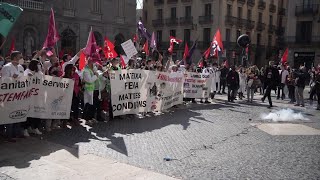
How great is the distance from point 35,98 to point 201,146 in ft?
12.4

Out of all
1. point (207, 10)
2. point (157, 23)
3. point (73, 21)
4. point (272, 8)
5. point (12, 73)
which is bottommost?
point (12, 73)

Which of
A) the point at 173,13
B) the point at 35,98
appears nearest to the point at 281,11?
the point at 173,13

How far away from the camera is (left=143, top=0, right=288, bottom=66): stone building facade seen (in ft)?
157

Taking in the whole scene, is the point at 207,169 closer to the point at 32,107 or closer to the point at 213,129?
the point at 213,129

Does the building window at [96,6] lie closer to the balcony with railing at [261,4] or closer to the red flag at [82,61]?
the red flag at [82,61]

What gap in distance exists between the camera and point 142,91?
34.7 feet

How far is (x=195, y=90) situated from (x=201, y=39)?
3602 cm

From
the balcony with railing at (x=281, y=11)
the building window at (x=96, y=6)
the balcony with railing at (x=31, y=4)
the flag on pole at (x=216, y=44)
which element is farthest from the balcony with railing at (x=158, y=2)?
the flag on pole at (x=216, y=44)

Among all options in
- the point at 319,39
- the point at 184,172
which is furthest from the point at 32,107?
the point at 319,39

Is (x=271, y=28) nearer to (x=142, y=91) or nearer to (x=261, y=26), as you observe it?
(x=261, y=26)

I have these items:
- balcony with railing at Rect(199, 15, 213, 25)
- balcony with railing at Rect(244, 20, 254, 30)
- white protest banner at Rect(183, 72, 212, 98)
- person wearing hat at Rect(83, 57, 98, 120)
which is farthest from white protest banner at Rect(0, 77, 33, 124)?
balcony with railing at Rect(244, 20, 254, 30)

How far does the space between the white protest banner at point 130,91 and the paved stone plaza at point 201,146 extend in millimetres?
391

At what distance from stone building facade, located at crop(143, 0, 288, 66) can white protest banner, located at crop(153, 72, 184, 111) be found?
3269 centimetres

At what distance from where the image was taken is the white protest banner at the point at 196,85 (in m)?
13.6
